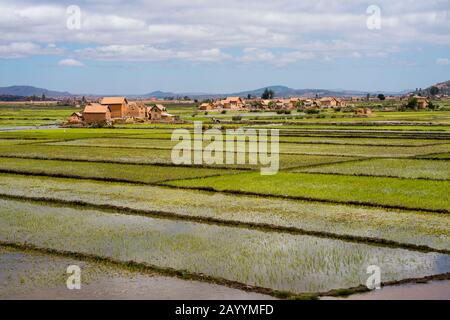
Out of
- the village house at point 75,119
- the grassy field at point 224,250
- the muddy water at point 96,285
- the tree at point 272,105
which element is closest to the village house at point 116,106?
the village house at point 75,119

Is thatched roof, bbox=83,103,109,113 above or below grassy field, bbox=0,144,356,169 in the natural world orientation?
above

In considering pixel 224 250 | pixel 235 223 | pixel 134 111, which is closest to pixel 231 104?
pixel 134 111

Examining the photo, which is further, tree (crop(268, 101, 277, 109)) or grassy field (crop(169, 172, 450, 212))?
tree (crop(268, 101, 277, 109))

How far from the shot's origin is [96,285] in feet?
25.8

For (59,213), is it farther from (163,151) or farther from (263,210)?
(163,151)

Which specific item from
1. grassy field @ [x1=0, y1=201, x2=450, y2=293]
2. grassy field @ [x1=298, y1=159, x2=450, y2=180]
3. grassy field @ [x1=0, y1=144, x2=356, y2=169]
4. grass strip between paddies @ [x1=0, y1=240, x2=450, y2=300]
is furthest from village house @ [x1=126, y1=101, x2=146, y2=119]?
grass strip between paddies @ [x1=0, y1=240, x2=450, y2=300]

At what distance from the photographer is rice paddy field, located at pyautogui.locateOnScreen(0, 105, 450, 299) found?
26.2 feet

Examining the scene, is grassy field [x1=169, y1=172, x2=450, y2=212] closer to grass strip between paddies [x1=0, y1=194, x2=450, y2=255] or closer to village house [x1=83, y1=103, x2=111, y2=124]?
grass strip between paddies [x1=0, y1=194, x2=450, y2=255]

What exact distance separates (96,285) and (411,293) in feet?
13.7

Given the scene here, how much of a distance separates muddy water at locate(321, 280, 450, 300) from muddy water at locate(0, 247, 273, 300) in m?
1.33

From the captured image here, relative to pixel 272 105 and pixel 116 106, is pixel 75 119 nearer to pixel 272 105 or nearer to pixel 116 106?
pixel 116 106

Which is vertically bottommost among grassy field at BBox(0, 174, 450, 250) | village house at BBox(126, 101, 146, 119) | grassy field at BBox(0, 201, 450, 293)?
grassy field at BBox(0, 201, 450, 293)

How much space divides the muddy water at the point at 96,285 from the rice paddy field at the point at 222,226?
27 mm

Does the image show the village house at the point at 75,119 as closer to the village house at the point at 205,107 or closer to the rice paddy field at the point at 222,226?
the rice paddy field at the point at 222,226
